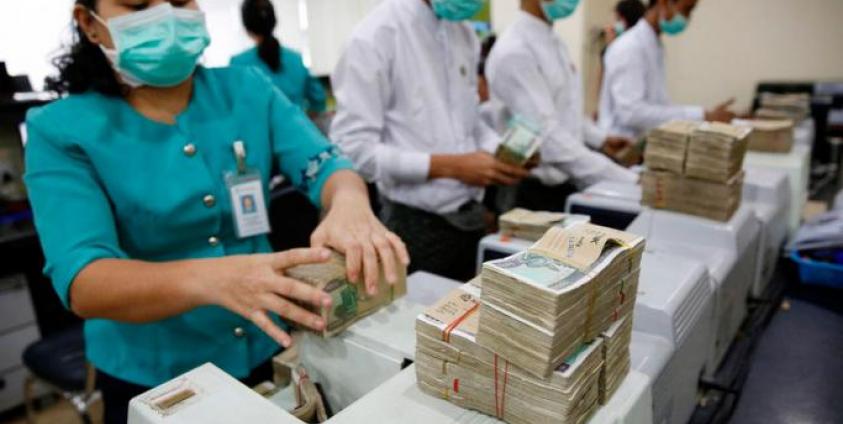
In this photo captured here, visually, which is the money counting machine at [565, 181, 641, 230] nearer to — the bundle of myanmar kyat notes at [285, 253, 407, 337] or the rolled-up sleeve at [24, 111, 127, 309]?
the bundle of myanmar kyat notes at [285, 253, 407, 337]

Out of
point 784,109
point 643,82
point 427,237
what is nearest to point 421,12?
point 427,237

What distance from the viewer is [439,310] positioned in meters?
0.76

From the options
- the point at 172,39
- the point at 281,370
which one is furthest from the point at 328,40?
the point at 281,370

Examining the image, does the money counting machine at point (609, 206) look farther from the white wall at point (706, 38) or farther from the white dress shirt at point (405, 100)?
the white wall at point (706, 38)

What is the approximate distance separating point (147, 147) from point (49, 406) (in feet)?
7.54

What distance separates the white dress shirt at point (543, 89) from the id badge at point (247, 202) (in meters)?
1.03

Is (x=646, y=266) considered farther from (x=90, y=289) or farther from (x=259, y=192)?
(x=90, y=289)

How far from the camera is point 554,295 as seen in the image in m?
0.60

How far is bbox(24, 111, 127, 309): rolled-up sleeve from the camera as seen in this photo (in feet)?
3.01

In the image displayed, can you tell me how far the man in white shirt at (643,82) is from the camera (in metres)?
2.70

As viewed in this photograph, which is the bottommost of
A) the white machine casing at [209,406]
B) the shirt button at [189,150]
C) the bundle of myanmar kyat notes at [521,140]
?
the white machine casing at [209,406]

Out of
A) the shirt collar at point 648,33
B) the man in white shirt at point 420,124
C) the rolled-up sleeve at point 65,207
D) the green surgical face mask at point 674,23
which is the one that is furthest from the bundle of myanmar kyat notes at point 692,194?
the green surgical face mask at point 674,23

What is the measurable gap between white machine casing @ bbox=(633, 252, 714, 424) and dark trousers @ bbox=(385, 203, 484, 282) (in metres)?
0.80

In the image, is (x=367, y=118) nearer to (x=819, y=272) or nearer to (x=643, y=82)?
(x=819, y=272)
